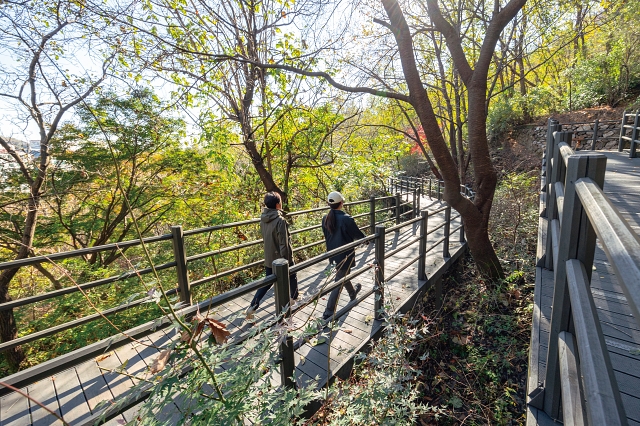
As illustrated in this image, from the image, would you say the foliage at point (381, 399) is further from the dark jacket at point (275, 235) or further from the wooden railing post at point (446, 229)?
the wooden railing post at point (446, 229)

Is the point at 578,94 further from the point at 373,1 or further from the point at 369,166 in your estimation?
the point at 373,1

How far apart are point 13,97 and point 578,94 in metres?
21.0

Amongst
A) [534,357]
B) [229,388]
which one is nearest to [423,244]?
[534,357]

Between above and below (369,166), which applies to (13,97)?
above

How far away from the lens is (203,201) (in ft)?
29.0

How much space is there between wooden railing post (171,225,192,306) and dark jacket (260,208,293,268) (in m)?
0.97

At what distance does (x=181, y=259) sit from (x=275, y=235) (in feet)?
3.61

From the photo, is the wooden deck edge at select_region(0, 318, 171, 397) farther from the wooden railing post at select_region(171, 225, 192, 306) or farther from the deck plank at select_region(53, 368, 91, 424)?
the wooden railing post at select_region(171, 225, 192, 306)

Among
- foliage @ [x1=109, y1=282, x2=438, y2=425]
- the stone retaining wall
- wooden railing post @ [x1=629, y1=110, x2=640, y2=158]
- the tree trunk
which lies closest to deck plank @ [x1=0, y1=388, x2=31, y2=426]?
foliage @ [x1=109, y1=282, x2=438, y2=425]

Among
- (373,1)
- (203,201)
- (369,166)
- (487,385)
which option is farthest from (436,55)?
(487,385)

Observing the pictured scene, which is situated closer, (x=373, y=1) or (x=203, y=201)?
(x=373, y=1)

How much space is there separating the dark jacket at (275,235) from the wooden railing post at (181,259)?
38.2 inches

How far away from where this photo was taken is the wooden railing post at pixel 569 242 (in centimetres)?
124

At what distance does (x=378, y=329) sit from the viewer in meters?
3.51
